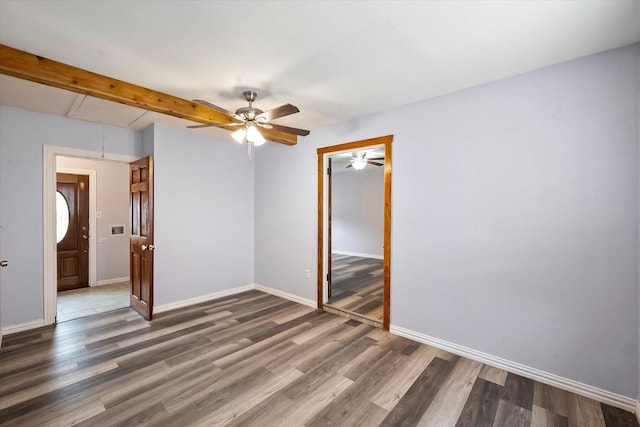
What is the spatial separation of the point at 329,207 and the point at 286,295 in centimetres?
158

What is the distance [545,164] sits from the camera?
2.32 m

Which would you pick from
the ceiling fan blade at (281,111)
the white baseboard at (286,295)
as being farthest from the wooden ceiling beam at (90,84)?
the white baseboard at (286,295)

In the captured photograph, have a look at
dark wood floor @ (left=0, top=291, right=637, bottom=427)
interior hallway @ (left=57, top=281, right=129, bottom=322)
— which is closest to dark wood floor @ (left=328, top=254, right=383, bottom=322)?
dark wood floor @ (left=0, top=291, right=637, bottom=427)

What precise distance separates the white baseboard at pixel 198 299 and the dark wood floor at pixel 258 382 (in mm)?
471

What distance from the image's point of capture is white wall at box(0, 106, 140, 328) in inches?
123

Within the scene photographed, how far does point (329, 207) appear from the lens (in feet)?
13.4

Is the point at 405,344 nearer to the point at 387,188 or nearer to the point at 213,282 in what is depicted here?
the point at 387,188

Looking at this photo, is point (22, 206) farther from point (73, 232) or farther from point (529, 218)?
point (529, 218)

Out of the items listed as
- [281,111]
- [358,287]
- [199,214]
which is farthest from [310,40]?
[358,287]

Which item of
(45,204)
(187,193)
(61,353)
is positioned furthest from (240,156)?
(61,353)

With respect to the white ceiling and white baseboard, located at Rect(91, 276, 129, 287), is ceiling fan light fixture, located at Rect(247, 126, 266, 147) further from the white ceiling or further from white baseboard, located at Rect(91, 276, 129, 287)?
white baseboard, located at Rect(91, 276, 129, 287)

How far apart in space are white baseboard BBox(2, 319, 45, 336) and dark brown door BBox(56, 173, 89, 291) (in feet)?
6.45

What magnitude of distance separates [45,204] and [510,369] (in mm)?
5224

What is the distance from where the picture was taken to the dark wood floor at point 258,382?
6.37 ft
